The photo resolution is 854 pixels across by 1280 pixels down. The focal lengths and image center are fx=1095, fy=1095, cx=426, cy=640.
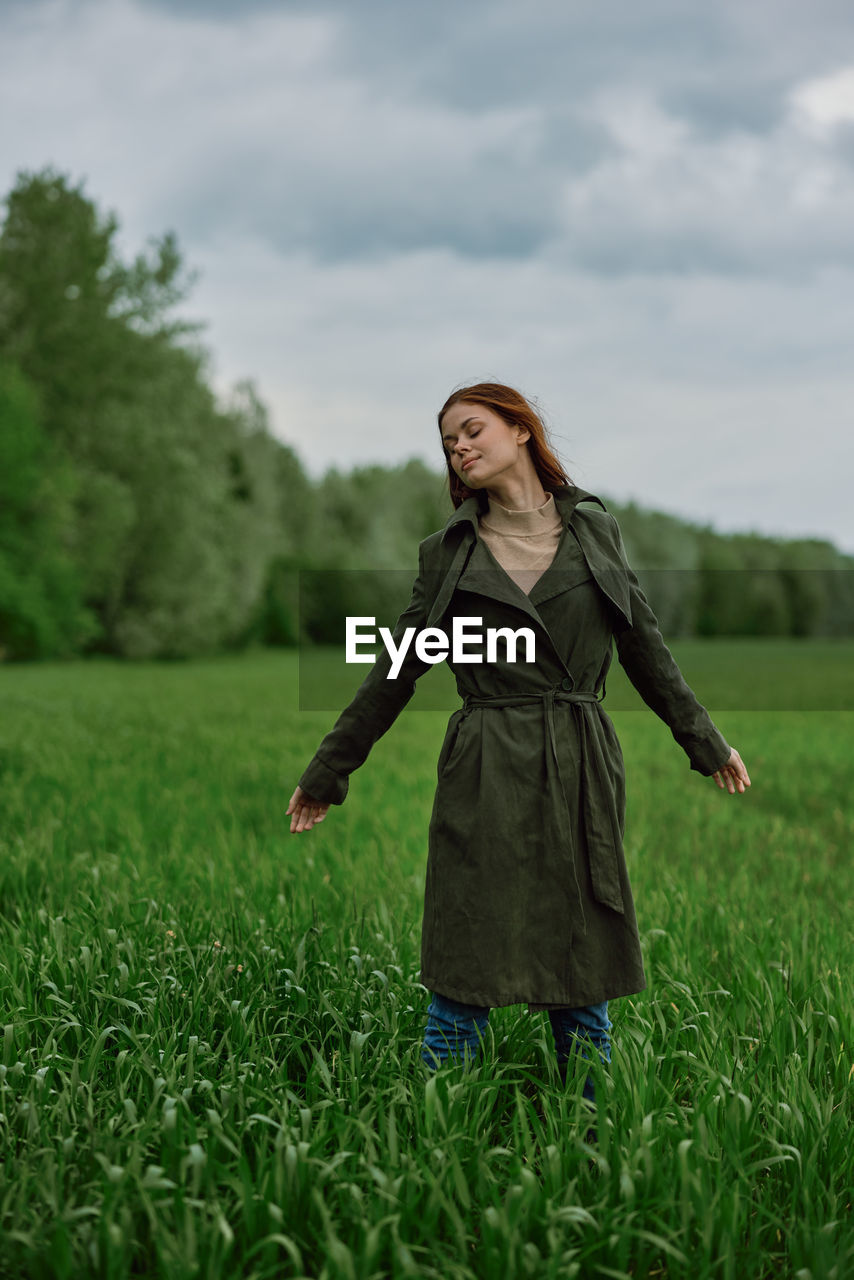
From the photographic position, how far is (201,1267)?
2.18 metres

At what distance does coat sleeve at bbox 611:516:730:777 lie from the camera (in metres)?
3.05

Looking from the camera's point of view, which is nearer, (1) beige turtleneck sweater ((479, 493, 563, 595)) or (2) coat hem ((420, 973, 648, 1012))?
(2) coat hem ((420, 973, 648, 1012))

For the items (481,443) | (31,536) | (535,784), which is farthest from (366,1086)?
(31,536)

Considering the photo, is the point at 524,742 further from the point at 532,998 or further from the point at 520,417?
the point at 520,417

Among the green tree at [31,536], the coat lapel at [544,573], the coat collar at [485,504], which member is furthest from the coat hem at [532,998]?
the green tree at [31,536]

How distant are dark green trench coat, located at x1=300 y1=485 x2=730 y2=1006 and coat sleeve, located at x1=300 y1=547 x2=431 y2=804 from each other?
1 centimetres

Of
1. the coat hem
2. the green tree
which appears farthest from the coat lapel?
the green tree

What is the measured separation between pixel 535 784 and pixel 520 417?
1.01m

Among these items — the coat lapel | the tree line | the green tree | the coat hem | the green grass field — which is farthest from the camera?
the tree line

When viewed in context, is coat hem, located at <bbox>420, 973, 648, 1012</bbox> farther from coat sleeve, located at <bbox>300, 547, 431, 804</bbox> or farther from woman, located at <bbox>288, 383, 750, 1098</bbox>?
coat sleeve, located at <bbox>300, 547, 431, 804</bbox>

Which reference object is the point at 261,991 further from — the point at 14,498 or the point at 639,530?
the point at 639,530

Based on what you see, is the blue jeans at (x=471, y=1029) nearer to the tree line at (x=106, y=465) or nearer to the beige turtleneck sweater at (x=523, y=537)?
the beige turtleneck sweater at (x=523, y=537)

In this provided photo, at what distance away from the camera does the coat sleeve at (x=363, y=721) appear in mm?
3076

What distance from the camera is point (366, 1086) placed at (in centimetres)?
291
